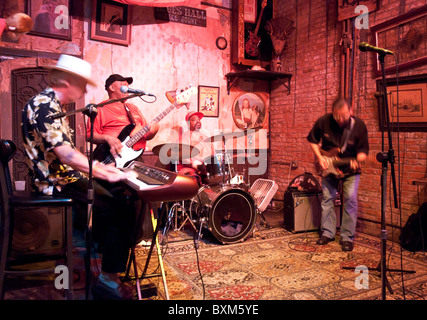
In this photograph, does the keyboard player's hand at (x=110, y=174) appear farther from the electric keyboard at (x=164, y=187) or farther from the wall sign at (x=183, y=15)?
the wall sign at (x=183, y=15)

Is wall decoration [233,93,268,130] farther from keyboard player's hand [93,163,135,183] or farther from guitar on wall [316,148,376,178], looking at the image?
keyboard player's hand [93,163,135,183]

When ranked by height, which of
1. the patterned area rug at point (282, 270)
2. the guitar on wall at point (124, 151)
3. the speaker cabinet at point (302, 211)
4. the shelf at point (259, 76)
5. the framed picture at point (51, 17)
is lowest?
the patterned area rug at point (282, 270)

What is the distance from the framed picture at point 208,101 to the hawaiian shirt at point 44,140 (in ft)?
11.5

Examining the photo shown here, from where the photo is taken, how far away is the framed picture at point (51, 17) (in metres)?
4.27

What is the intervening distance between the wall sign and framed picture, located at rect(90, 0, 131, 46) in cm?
54

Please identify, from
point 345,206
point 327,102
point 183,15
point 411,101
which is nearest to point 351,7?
point 327,102

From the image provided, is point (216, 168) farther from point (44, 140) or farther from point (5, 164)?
point (5, 164)

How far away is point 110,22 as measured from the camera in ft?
15.8

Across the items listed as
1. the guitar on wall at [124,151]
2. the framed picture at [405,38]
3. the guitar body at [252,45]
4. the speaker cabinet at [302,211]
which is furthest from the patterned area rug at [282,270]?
the guitar body at [252,45]

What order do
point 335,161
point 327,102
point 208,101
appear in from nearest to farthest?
point 335,161 → point 327,102 → point 208,101

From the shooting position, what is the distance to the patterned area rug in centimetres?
271

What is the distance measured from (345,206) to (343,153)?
633 mm

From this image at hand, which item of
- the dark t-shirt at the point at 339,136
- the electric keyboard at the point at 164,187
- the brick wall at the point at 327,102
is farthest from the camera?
Answer: the brick wall at the point at 327,102
